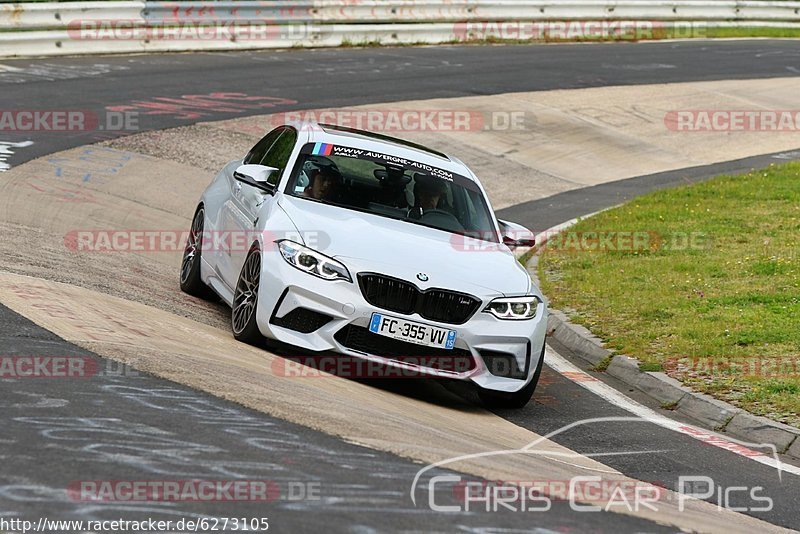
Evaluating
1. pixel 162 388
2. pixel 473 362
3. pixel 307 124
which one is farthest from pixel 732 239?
pixel 162 388

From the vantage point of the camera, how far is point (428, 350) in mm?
8477

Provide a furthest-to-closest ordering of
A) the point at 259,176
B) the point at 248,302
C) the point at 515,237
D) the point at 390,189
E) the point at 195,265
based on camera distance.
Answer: the point at 195,265, the point at 515,237, the point at 390,189, the point at 259,176, the point at 248,302

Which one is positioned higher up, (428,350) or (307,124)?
(307,124)

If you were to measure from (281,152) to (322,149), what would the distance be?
44cm

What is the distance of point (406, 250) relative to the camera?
8.79 metres

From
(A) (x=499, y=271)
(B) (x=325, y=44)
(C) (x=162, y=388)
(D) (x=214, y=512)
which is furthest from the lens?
(B) (x=325, y=44)

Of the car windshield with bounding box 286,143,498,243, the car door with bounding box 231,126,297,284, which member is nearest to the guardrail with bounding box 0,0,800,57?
the car door with bounding box 231,126,297,284

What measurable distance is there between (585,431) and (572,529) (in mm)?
3077

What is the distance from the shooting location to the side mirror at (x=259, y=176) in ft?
31.8

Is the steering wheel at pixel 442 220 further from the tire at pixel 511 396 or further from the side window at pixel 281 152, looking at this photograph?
the tire at pixel 511 396

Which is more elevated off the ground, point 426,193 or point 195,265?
point 426,193

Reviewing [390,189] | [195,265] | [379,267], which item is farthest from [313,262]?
[195,265]

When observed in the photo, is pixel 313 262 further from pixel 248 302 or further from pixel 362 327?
pixel 248 302

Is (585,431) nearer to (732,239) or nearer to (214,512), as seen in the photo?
(214,512)
